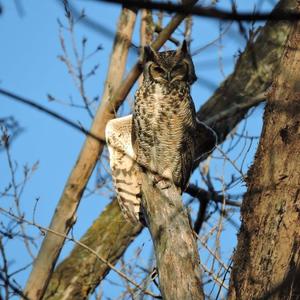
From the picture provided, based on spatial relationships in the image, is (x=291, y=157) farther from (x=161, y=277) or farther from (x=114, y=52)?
(x=114, y=52)

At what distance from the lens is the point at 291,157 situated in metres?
2.44

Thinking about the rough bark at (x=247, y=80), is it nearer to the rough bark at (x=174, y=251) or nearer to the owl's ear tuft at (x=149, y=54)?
the owl's ear tuft at (x=149, y=54)

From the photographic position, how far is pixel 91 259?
5234 mm

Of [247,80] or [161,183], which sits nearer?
[161,183]

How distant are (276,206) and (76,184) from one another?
170cm

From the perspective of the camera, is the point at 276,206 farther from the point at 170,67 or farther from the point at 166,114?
the point at 170,67

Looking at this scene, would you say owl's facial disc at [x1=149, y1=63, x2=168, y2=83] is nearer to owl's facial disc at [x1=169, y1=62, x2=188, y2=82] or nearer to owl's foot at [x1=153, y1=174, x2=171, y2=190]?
owl's facial disc at [x1=169, y1=62, x2=188, y2=82]

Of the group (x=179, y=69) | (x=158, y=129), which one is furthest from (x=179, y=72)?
(x=158, y=129)

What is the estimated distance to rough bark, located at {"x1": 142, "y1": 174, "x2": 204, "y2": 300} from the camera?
8.55ft

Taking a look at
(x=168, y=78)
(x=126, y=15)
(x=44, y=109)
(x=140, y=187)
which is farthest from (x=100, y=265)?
(x=44, y=109)

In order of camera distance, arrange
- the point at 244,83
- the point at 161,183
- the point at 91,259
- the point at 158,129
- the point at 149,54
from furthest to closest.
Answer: the point at 244,83
the point at 91,259
the point at 158,129
the point at 149,54
the point at 161,183

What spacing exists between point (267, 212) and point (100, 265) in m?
3.01

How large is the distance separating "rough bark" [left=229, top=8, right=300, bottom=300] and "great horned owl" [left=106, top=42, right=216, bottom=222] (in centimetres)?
164

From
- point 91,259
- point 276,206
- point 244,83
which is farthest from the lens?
point 244,83
